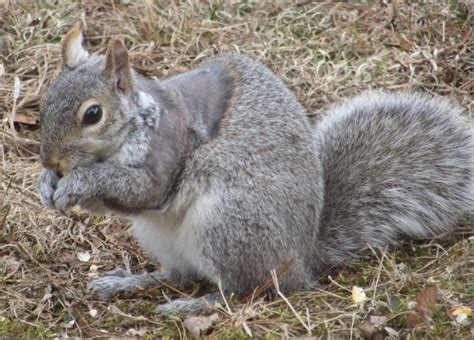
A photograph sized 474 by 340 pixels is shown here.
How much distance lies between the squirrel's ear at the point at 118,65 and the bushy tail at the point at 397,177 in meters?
1.01

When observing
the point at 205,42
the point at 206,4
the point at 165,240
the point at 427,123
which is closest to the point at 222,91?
the point at 165,240

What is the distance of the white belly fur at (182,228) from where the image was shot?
3.79 m

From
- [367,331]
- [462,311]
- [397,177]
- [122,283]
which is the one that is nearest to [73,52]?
[122,283]

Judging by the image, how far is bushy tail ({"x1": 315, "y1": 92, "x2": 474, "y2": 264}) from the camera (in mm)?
4121

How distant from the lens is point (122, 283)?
418 centimetres

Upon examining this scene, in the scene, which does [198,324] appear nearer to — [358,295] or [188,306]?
[188,306]

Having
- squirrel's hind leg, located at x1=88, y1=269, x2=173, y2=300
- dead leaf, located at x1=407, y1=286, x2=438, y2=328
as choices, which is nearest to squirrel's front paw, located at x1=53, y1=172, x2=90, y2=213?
squirrel's hind leg, located at x1=88, y1=269, x2=173, y2=300

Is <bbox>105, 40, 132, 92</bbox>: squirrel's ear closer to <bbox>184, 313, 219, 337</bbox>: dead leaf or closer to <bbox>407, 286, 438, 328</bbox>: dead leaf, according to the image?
<bbox>184, 313, 219, 337</bbox>: dead leaf

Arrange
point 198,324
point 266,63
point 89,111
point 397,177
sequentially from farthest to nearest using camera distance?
point 266,63 → point 397,177 → point 198,324 → point 89,111

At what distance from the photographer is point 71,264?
439 cm

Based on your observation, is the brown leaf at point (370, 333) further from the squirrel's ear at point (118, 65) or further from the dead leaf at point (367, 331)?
the squirrel's ear at point (118, 65)

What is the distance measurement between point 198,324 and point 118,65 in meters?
1.04

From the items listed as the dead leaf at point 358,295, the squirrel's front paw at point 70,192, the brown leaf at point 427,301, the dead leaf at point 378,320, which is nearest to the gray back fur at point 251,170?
the squirrel's front paw at point 70,192

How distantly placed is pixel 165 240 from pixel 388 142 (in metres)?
1.07
